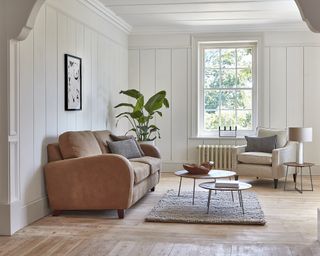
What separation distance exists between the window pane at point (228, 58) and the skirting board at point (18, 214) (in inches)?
180

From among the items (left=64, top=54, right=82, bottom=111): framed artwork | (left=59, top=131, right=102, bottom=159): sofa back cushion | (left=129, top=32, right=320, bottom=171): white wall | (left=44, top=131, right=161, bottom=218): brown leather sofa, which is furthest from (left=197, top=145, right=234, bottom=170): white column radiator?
(left=44, top=131, right=161, bottom=218): brown leather sofa

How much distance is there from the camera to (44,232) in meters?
4.16

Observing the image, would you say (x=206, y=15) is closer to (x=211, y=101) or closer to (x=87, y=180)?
(x=211, y=101)

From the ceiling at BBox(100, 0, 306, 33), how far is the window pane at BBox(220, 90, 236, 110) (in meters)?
1.11

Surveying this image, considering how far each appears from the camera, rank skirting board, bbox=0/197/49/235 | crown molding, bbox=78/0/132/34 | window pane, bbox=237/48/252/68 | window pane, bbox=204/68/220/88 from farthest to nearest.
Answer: window pane, bbox=204/68/220/88 → window pane, bbox=237/48/252/68 → crown molding, bbox=78/0/132/34 → skirting board, bbox=0/197/49/235

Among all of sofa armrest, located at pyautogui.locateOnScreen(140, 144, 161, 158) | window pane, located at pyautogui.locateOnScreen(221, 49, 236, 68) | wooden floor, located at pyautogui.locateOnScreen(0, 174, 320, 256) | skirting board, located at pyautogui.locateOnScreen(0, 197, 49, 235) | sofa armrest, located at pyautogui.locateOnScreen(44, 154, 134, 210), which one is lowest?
wooden floor, located at pyautogui.locateOnScreen(0, 174, 320, 256)

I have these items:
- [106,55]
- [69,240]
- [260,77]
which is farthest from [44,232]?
[260,77]

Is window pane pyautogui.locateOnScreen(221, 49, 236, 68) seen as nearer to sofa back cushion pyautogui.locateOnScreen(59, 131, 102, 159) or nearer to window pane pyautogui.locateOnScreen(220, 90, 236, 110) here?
window pane pyautogui.locateOnScreen(220, 90, 236, 110)

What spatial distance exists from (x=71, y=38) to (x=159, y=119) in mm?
3091

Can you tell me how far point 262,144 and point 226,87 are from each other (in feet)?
5.32

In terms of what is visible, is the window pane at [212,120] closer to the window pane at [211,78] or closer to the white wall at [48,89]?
the window pane at [211,78]

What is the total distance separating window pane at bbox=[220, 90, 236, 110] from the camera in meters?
8.23

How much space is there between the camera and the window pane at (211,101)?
8.27 m

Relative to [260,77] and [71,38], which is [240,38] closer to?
[260,77]
